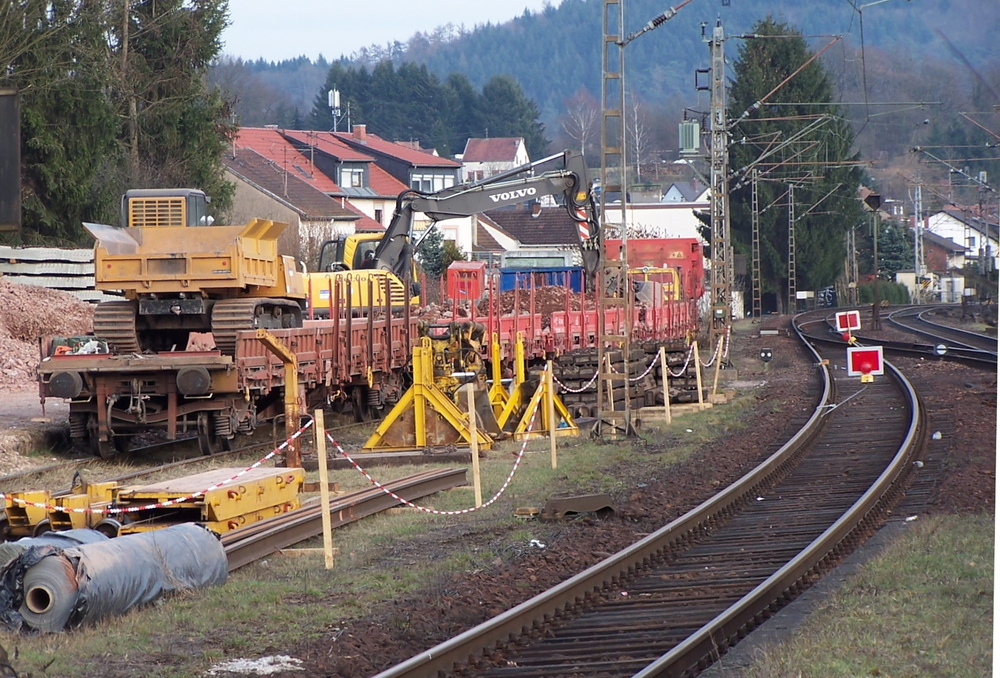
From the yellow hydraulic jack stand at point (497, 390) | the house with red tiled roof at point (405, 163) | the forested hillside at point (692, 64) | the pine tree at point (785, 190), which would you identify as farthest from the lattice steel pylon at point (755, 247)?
the yellow hydraulic jack stand at point (497, 390)

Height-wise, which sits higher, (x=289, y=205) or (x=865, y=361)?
(x=289, y=205)

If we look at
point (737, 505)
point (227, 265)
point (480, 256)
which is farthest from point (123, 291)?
point (480, 256)

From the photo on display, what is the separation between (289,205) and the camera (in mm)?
54875

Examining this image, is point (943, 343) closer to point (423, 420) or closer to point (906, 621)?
point (423, 420)

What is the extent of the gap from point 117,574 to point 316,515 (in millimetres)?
3165

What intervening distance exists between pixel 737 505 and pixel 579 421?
8.54m

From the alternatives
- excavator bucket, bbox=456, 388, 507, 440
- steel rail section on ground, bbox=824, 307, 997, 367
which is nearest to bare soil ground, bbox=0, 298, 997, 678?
excavator bucket, bbox=456, 388, 507, 440

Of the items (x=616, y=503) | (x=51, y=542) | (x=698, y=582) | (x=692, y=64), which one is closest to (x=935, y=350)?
(x=692, y=64)

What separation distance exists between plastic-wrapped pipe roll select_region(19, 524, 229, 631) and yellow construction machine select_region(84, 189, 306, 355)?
8928 mm

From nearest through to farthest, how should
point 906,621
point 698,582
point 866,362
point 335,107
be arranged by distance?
point 906,621, point 698,582, point 866,362, point 335,107

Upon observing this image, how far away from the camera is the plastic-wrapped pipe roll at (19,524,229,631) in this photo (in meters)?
8.24

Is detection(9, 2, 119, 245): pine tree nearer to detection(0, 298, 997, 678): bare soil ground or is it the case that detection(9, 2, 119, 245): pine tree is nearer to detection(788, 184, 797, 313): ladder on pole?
detection(0, 298, 997, 678): bare soil ground

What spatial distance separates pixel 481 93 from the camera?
3927 inches

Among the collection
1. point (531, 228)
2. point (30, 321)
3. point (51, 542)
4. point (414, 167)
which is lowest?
point (51, 542)
